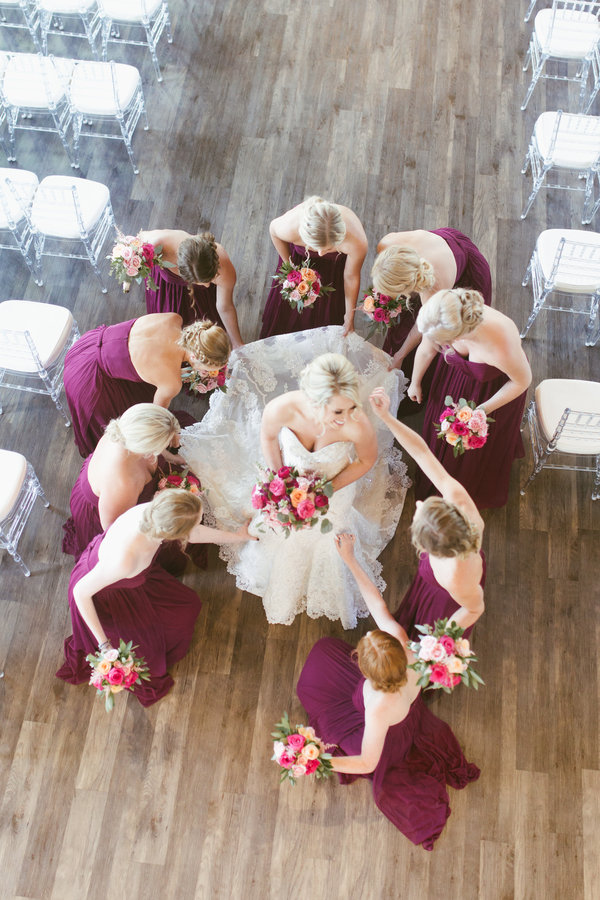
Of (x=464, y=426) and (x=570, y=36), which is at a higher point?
(x=570, y=36)

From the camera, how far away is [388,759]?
3.76 m

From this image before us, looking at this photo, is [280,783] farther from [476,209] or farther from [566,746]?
[476,209]

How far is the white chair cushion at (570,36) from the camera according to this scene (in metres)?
5.68

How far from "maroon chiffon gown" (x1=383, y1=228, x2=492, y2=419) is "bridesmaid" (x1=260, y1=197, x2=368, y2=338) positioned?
0.34 m

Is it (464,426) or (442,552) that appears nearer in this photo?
(442,552)

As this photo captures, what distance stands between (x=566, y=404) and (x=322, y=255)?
5.33 feet

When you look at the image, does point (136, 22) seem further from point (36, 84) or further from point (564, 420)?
point (564, 420)

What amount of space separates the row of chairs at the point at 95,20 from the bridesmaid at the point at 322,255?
2505 millimetres

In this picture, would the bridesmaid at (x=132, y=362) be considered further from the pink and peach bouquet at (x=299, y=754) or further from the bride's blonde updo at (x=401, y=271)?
the pink and peach bouquet at (x=299, y=754)

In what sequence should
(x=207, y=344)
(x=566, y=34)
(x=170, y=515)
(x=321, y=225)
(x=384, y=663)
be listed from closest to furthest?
(x=384, y=663)
(x=170, y=515)
(x=207, y=344)
(x=321, y=225)
(x=566, y=34)

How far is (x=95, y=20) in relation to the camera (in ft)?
19.5

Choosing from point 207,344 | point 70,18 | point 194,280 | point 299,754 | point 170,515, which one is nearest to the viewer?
point 170,515

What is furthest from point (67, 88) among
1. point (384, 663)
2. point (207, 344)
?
point (384, 663)

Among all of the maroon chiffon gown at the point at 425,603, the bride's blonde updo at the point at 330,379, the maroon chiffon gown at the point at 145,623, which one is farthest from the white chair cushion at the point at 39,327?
the maroon chiffon gown at the point at 425,603
